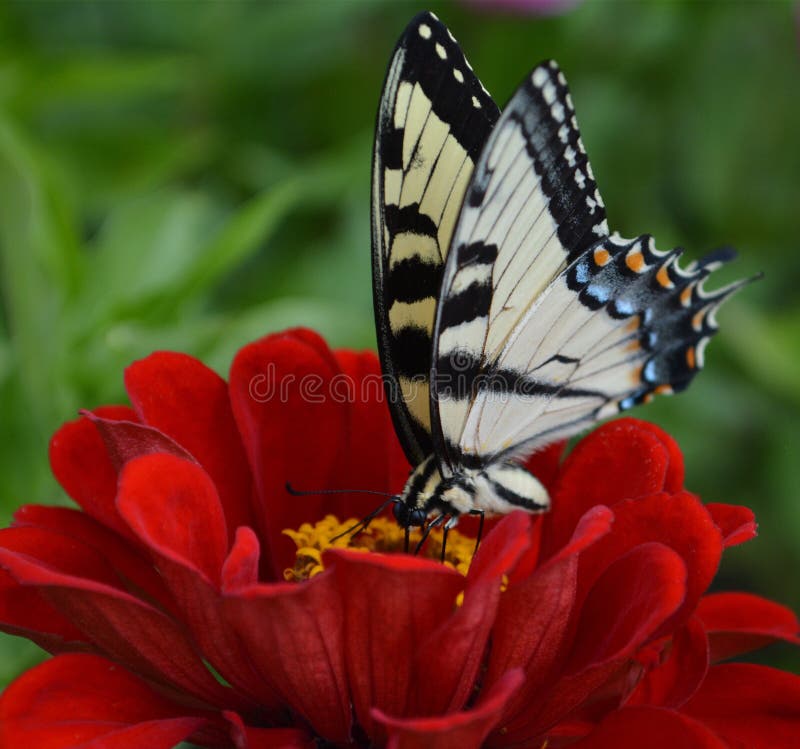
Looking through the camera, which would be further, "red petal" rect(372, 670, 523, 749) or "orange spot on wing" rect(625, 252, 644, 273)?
"orange spot on wing" rect(625, 252, 644, 273)

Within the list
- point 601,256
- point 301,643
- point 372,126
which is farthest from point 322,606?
point 372,126

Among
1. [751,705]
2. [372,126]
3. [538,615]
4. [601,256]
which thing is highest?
[372,126]

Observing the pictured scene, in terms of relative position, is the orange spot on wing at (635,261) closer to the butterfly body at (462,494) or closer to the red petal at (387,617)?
the butterfly body at (462,494)

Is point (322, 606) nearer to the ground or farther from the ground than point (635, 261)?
nearer to the ground

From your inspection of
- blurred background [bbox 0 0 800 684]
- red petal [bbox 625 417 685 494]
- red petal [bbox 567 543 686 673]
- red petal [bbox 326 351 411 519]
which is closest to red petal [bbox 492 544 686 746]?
red petal [bbox 567 543 686 673]

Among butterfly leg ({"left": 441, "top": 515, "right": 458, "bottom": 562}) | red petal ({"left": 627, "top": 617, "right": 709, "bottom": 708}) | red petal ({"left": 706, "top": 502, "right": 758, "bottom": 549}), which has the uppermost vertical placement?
butterfly leg ({"left": 441, "top": 515, "right": 458, "bottom": 562})

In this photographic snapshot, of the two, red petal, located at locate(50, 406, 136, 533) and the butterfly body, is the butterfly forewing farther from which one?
red petal, located at locate(50, 406, 136, 533)

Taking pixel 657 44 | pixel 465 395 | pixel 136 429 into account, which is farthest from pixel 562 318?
pixel 657 44

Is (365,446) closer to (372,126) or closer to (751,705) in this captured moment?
(751,705)
